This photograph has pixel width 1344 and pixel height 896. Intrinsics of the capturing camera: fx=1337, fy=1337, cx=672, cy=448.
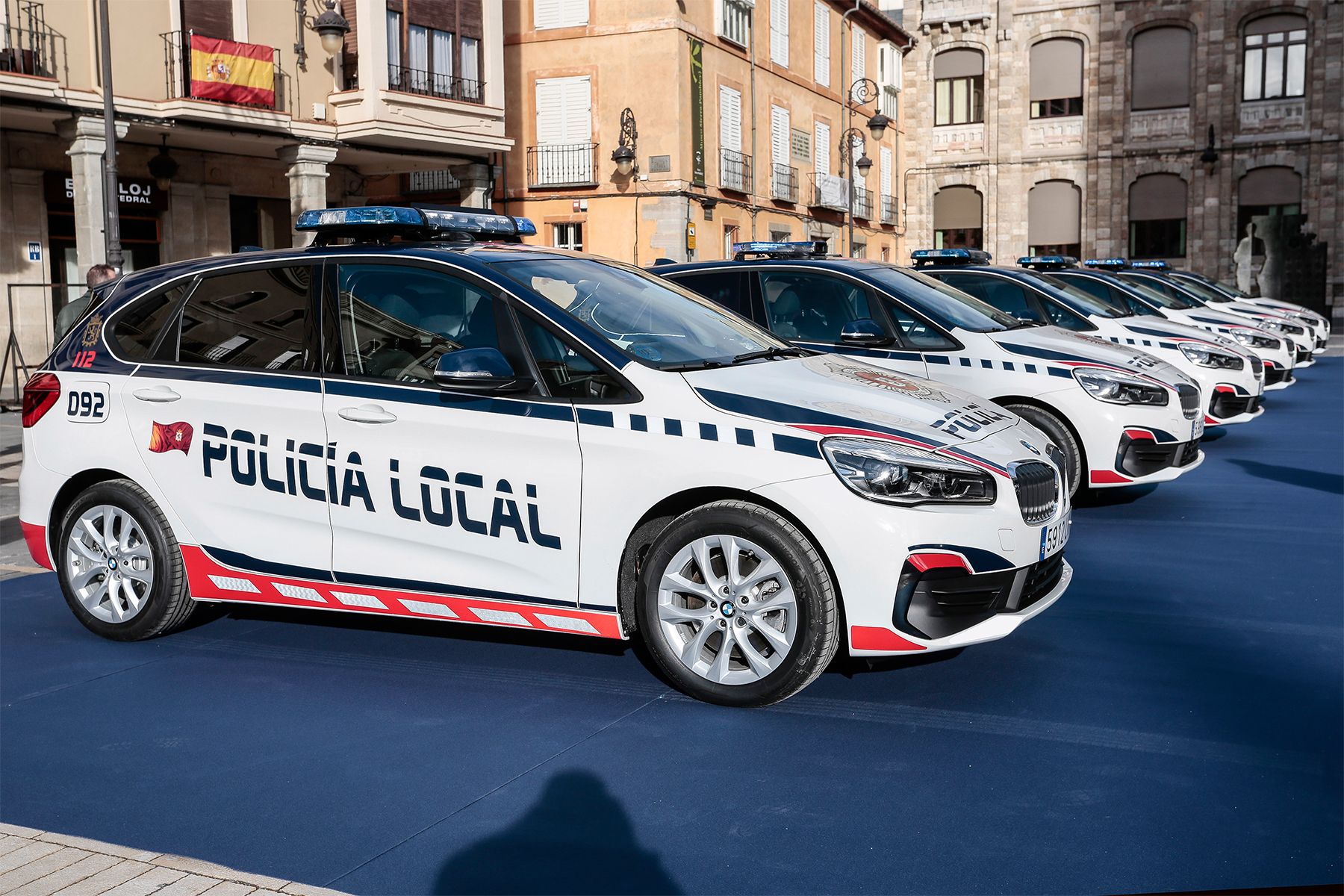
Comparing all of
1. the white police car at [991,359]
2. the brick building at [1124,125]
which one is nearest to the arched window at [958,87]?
the brick building at [1124,125]

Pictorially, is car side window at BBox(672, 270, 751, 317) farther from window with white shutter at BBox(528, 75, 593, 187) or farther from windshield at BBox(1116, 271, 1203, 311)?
window with white shutter at BBox(528, 75, 593, 187)

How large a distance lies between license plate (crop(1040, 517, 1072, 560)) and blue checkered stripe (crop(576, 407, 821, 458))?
3.09 ft

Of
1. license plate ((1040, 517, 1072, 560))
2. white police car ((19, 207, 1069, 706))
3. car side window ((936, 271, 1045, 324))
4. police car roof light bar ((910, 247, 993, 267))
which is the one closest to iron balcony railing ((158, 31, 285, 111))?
police car roof light bar ((910, 247, 993, 267))

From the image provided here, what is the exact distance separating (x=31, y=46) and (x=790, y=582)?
18.0 meters

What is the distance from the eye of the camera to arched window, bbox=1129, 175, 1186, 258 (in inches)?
1593

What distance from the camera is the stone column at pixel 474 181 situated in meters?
25.8

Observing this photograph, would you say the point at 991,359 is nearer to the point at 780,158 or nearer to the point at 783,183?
the point at 783,183

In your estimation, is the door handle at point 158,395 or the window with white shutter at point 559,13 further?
the window with white shutter at point 559,13

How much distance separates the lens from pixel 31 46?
1859 cm

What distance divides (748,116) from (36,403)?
2707 centimetres

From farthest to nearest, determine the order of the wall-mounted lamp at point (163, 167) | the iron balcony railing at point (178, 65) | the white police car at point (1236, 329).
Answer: the wall-mounted lamp at point (163, 167) → the iron balcony railing at point (178, 65) → the white police car at point (1236, 329)

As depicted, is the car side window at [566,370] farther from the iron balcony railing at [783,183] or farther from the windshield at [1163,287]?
the iron balcony railing at [783,183]

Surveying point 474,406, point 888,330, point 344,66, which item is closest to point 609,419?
point 474,406

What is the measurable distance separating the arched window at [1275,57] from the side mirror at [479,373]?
4010 cm
